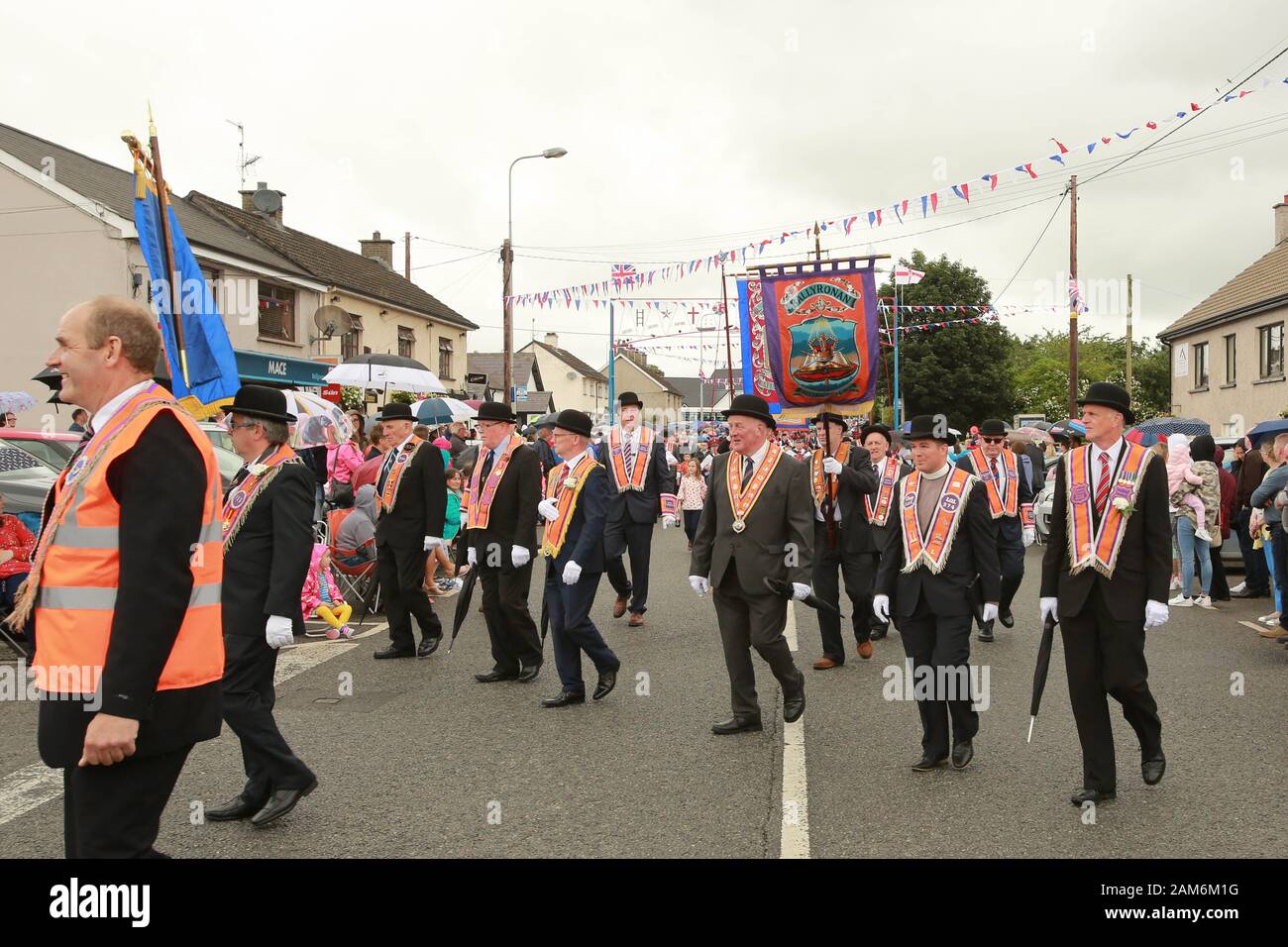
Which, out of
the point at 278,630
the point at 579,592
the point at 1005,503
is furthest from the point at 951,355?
the point at 278,630

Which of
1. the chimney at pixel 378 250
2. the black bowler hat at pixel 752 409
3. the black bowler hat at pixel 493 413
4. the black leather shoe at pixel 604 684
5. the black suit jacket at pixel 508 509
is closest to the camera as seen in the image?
the black bowler hat at pixel 752 409

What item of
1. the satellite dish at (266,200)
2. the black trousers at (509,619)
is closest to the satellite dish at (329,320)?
the satellite dish at (266,200)

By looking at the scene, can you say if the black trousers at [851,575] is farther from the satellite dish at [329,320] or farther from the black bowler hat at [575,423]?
the satellite dish at [329,320]

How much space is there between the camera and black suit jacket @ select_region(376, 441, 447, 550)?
27.8ft

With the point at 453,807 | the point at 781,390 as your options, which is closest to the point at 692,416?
the point at 781,390

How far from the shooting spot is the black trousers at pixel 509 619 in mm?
7621

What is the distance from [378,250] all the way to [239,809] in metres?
37.8

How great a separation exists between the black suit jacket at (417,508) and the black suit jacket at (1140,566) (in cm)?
496

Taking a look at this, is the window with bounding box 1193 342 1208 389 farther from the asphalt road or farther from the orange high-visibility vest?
the orange high-visibility vest

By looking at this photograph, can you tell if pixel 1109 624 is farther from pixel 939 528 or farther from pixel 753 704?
pixel 753 704

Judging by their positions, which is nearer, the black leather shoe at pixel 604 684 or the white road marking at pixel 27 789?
the white road marking at pixel 27 789

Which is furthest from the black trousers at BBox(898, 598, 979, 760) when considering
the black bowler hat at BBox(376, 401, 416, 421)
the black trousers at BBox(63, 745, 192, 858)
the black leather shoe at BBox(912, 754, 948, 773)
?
the black bowler hat at BBox(376, 401, 416, 421)

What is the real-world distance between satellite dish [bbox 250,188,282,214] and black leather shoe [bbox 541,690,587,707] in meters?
29.4
